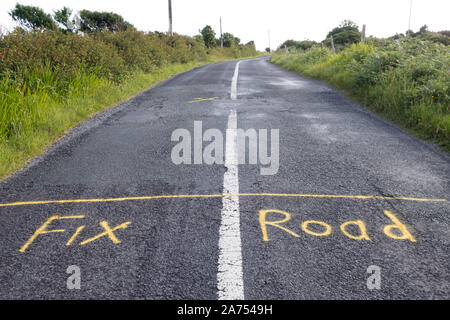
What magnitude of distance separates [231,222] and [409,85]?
6041 millimetres

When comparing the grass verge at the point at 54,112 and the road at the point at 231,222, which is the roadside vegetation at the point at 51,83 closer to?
the grass verge at the point at 54,112

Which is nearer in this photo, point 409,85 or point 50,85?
point 409,85

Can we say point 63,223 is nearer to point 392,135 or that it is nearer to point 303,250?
point 303,250

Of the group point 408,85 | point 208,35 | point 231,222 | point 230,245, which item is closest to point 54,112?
point 231,222

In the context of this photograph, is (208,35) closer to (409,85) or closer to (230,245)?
(409,85)

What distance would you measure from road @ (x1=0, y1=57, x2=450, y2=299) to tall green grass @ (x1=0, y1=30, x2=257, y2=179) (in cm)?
43

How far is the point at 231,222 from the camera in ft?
9.21

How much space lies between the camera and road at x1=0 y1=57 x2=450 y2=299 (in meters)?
2.10

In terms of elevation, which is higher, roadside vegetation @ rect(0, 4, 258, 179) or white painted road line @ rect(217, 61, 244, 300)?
roadside vegetation @ rect(0, 4, 258, 179)

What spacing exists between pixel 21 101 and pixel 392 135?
619 centimetres

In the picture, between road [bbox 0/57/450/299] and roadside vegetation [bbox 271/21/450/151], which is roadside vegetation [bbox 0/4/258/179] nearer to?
road [bbox 0/57/450/299]

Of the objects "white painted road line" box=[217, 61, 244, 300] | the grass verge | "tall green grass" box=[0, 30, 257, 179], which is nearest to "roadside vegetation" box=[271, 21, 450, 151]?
"white painted road line" box=[217, 61, 244, 300]
